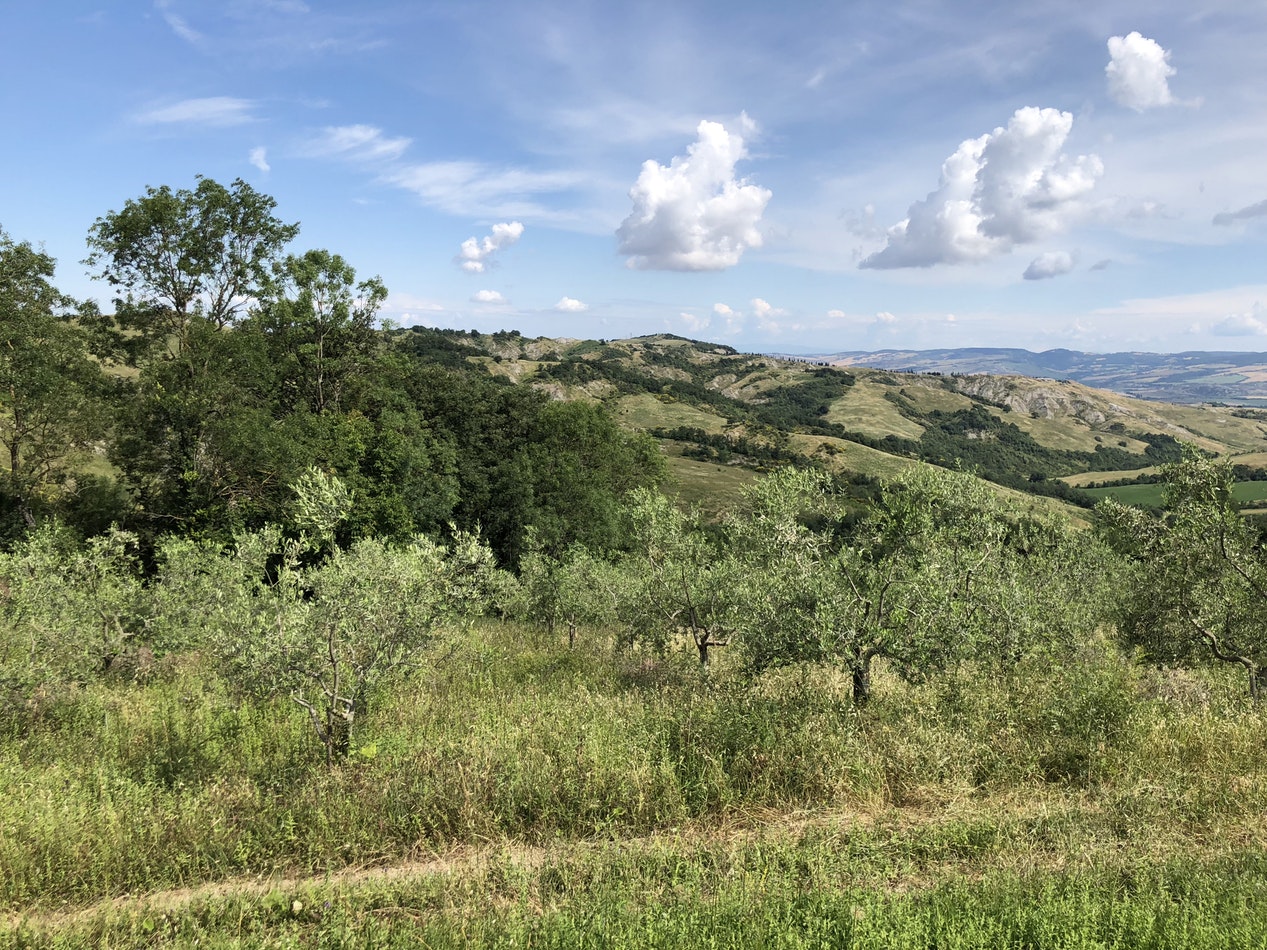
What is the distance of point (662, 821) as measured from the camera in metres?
8.90

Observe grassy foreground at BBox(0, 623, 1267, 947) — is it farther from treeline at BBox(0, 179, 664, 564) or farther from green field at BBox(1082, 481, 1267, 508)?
green field at BBox(1082, 481, 1267, 508)

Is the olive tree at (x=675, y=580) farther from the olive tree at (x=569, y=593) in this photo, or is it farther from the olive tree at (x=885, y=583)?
the olive tree at (x=569, y=593)

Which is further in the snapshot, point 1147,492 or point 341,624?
point 1147,492

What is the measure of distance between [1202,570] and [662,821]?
14.1 m

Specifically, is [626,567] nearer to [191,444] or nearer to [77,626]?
[77,626]

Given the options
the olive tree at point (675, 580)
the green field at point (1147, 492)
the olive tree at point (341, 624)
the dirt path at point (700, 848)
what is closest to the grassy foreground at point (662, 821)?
the dirt path at point (700, 848)

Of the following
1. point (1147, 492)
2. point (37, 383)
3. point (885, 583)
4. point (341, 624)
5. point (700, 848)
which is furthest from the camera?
point (1147, 492)

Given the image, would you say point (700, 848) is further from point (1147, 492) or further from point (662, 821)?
point (1147, 492)

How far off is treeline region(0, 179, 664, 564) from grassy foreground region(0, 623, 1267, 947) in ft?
68.3

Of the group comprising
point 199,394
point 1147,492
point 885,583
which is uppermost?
point 199,394

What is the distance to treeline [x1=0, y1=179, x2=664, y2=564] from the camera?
29125 millimetres

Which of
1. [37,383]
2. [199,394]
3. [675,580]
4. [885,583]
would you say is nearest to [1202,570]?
[885,583]

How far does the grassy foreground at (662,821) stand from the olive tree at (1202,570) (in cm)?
187

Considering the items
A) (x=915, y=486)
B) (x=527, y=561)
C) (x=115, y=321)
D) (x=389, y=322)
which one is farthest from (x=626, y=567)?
(x=115, y=321)
